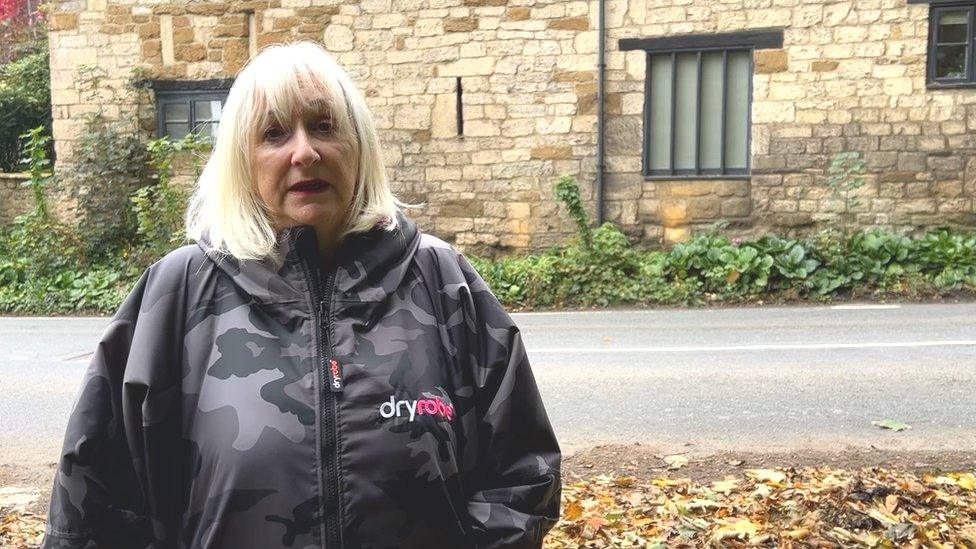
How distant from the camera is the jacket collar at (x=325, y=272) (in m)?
1.81

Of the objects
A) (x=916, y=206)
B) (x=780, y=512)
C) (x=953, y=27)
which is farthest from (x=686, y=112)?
(x=780, y=512)

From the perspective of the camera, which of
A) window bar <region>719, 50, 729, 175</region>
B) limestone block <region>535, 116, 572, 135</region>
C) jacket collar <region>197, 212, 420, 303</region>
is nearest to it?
jacket collar <region>197, 212, 420, 303</region>

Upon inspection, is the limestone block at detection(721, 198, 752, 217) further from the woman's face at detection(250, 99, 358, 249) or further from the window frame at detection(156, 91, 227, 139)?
the woman's face at detection(250, 99, 358, 249)

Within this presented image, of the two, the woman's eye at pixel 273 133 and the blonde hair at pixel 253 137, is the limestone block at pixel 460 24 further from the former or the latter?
the woman's eye at pixel 273 133

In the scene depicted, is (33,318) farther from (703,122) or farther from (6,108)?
(703,122)

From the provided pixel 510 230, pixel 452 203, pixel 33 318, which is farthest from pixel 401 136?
pixel 33 318

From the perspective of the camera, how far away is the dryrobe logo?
1747mm

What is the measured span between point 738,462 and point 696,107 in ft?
31.1

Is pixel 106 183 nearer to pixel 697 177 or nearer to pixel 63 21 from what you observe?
pixel 63 21

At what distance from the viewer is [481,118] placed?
1418 cm

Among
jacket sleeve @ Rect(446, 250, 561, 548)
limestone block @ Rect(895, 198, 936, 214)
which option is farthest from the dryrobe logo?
limestone block @ Rect(895, 198, 936, 214)

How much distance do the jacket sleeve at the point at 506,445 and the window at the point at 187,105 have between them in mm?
14213

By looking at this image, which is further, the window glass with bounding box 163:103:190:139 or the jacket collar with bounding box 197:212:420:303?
the window glass with bounding box 163:103:190:139

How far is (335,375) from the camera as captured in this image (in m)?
1.74
